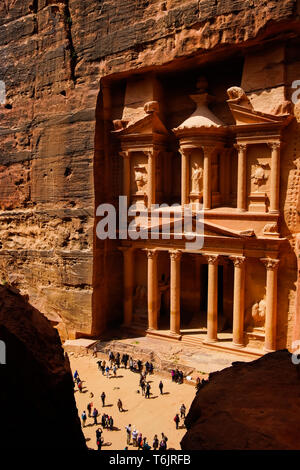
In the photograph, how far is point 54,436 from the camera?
3.03m

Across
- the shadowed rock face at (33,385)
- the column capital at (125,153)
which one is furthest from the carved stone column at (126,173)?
the shadowed rock face at (33,385)

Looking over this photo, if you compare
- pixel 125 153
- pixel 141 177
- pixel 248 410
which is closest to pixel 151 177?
pixel 141 177

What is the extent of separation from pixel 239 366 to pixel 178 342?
508 inches

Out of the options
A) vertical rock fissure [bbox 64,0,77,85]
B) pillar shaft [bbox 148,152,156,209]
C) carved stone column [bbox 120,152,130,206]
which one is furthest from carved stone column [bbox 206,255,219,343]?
vertical rock fissure [bbox 64,0,77,85]

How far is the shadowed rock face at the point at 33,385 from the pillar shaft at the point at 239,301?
41.6ft

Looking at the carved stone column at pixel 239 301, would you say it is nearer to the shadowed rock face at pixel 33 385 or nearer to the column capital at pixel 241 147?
the column capital at pixel 241 147

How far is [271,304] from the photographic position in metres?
15.0

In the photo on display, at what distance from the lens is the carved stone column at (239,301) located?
15523 mm

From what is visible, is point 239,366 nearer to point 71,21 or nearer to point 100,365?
point 100,365

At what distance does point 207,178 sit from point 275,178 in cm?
280

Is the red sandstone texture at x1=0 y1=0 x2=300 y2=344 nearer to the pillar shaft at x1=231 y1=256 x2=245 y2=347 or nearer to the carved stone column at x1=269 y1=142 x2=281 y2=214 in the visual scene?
the carved stone column at x1=269 y1=142 x2=281 y2=214

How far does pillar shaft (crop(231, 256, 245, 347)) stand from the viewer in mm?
15523

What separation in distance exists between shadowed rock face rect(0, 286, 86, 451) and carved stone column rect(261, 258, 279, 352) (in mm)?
12536

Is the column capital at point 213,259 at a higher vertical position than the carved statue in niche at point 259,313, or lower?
higher
